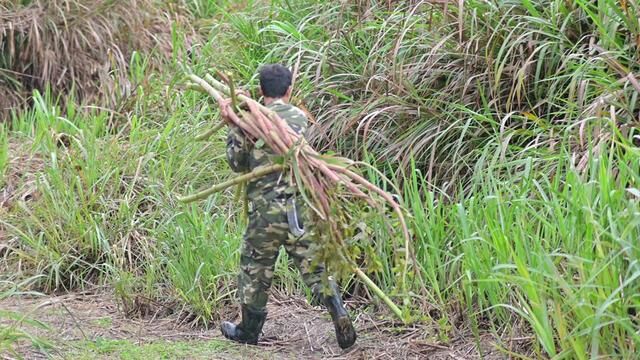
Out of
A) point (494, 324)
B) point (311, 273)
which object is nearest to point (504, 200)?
point (494, 324)

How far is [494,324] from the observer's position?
202 inches

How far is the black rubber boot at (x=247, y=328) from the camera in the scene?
5466mm

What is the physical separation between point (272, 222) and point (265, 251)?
17cm

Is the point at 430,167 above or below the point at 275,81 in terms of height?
below

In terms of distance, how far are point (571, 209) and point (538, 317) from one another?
56 centimetres

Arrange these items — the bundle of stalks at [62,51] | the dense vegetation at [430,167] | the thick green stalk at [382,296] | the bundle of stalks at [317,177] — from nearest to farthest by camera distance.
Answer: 1. the dense vegetation at [430,167]
2. the bundle of stalks at [317,177]
3. the thick green stalk at [382,296]
4. the bundle of stalks at [62,51]

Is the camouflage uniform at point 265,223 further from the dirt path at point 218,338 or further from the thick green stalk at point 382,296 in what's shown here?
the dirt path at point 218,338

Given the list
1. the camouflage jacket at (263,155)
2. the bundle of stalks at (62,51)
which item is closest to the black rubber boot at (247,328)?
the camouflage jacket at (263,155)

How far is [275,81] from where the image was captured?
208 inches

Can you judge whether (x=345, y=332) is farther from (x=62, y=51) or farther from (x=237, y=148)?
(x=62, y=51)

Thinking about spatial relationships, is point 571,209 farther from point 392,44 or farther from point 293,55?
point 293,55

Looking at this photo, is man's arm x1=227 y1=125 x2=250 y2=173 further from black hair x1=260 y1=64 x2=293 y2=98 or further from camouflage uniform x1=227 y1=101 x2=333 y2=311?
black hair x1=260 y1=64 x2=293 y2=98

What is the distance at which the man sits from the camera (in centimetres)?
524

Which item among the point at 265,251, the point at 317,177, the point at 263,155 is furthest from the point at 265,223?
the point at 317,177
